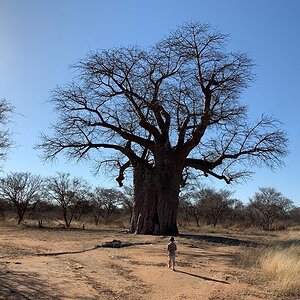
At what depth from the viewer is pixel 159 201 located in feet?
73.5

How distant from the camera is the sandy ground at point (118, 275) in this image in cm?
796

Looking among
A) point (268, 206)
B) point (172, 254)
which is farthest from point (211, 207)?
point (172, 254)

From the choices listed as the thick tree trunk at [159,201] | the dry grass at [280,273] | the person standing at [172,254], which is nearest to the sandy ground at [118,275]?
the person standing at [172,254]

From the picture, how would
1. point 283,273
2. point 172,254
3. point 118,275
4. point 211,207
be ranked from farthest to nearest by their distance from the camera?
point 211,207, point 172,254, point 118,275, point 283,273

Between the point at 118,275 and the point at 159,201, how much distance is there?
1260 cm

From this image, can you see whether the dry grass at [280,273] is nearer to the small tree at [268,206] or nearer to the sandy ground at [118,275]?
the sandy ground at [118,275]

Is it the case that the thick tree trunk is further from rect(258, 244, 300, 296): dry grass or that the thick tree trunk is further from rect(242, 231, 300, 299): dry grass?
rect(258, 244, 300, 296): dry grass

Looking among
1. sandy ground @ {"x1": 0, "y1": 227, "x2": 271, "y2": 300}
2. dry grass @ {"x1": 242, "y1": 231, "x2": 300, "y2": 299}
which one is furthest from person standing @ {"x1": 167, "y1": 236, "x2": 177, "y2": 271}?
dry grass @ {"x1": 242, "y1": 231, "x2": 300, "y2": 299}

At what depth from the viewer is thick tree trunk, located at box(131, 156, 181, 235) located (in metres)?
22.3

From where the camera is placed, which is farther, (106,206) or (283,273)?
(106,206)

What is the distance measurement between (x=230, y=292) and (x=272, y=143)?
15.3 meters

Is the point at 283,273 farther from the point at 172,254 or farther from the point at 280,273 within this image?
the point at 172,254

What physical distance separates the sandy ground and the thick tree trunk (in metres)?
7.31

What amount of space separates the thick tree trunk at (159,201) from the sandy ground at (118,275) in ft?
24.0
